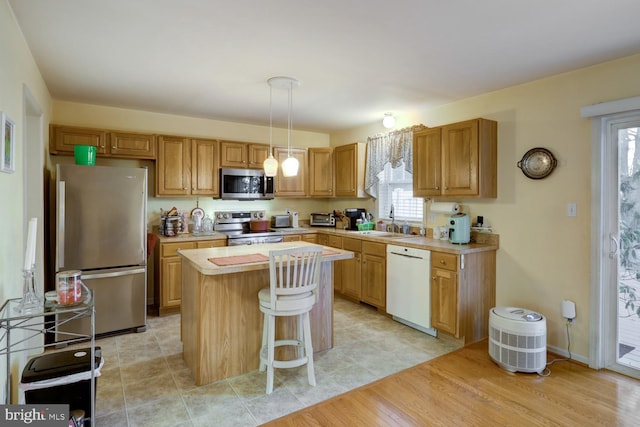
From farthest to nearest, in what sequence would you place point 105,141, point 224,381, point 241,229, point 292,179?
point 292,179
point 241,229
point 105,141
point 224,381

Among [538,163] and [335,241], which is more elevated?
[538,163]

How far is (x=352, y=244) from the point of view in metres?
4.48

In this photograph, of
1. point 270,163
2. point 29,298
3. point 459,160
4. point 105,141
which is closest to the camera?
point 29,298

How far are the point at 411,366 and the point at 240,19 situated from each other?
2800 mm

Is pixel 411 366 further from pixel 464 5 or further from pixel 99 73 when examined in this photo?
pixel 99 73

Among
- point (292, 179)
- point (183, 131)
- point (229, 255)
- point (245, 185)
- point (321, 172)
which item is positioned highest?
point (183, 131)

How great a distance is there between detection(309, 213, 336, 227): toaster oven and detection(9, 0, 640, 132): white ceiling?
2.06 m

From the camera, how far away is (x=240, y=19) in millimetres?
2135

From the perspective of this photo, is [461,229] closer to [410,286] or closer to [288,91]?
[410,286]

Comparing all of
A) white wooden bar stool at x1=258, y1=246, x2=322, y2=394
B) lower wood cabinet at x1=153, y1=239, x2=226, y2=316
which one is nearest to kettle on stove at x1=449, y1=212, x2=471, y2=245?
white wooden bar stool at x1=258, y1=246, x2=322, y2=394

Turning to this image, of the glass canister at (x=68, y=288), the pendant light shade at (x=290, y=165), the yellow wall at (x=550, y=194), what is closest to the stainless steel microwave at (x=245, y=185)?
the pendant light shade at (x=290, y=165)

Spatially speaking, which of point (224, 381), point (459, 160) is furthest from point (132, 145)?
point (459, 160)

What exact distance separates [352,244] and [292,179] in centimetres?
143

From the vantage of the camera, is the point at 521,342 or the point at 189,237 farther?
the point at 189,237
